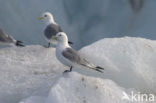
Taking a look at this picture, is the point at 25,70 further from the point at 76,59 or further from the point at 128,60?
the point at 128,60

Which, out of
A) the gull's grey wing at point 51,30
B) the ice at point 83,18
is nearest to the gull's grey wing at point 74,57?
the gull's grey wing at point 51,30

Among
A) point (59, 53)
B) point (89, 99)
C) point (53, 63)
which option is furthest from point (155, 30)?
point (89, 99)

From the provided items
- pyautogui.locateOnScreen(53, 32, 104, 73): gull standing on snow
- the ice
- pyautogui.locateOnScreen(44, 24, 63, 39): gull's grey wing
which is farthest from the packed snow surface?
the ice

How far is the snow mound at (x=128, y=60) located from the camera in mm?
3730

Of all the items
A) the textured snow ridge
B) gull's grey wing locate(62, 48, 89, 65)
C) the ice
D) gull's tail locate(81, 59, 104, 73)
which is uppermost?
the ice

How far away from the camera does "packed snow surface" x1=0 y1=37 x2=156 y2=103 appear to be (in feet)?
10.4

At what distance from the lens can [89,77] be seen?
3.30m

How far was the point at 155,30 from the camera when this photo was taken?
254 inches

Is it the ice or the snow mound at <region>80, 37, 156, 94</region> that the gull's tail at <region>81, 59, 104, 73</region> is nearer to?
the snow mound at <region>80, 37, 156, 94</region>

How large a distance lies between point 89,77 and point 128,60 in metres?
0.68

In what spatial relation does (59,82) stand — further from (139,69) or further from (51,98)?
(139,69)

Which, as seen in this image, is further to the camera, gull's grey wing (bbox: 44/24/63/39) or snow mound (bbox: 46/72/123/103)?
gull's grey wing (bbox: 44/24/63/39)

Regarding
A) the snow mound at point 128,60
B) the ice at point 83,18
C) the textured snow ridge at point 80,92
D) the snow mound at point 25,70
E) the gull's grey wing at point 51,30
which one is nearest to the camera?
the textured snow ridge at point 80,92

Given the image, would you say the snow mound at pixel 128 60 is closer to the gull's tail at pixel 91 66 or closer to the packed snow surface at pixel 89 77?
the packed snow surface at pixel 89 77
